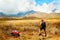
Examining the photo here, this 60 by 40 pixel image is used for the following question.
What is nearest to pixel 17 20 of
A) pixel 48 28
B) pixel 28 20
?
pixel 28 20

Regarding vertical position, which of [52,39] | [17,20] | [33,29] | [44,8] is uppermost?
[44,8]

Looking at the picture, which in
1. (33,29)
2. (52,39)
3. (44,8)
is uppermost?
(44,8)

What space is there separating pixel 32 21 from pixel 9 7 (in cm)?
34

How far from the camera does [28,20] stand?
6.31ft

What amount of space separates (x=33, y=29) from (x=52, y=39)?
0.88ft

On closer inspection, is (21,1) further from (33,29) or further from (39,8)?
(33,29)

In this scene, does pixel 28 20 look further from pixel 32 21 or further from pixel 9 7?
pixel 9 7

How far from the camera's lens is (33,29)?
1.91 m

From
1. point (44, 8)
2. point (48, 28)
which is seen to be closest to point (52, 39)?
point (48, 28)

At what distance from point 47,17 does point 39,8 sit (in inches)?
6.0

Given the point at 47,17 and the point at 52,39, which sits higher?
the point at 47,17

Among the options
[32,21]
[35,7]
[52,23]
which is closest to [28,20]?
[32,21]

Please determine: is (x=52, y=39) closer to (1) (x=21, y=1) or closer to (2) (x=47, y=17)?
(2) (x=47, y=17)

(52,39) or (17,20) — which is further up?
(17,20)
